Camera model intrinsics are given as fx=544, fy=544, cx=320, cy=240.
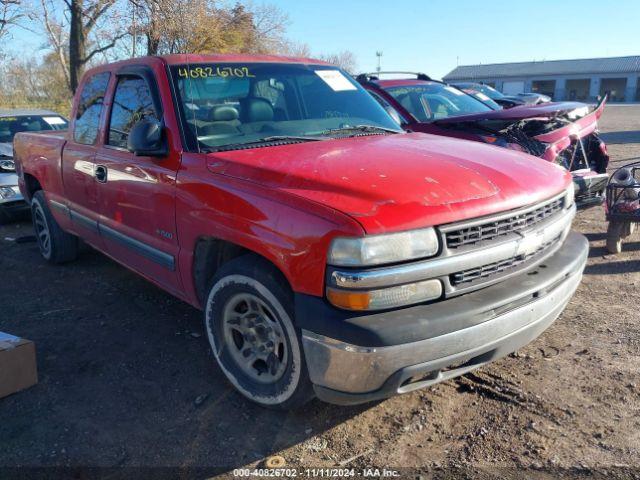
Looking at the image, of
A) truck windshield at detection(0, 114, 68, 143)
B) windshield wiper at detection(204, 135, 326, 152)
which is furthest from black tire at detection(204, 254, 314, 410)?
truck windshield at detection(0, 114, 68, 143)

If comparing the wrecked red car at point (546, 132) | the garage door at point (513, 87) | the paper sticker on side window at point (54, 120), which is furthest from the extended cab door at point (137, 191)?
the garage door at point (513, 87)

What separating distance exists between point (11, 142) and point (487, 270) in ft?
28.1

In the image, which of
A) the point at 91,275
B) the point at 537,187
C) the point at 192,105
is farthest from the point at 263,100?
the point at 91,275

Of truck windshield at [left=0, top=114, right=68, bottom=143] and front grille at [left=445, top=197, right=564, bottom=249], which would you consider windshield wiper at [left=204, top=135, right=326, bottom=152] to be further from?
truck windshield at [left=0, top=114, right=68, bottom=143]

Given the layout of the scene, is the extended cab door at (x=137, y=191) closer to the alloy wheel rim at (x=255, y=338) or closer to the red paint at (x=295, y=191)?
the red paint at (x=295, y=191)

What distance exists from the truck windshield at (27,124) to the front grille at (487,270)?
8422 millimetres

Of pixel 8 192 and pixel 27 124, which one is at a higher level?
pixel 27 124

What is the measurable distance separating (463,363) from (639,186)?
349cm

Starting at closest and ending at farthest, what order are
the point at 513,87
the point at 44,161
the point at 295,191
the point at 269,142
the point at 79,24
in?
1. the point at 295,191
2. the point at 269,142
3. the point at 44,161
4. the point at 79,24
5. the point at 513,87

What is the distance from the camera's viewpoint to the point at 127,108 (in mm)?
4059

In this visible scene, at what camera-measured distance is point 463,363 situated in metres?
2.67

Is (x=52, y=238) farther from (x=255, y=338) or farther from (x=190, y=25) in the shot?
(x=190, y=25)

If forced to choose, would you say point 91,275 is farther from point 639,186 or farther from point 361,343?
point 639,186

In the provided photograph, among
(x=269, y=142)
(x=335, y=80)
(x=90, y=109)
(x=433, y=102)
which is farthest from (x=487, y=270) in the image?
(x=433, y=102)
